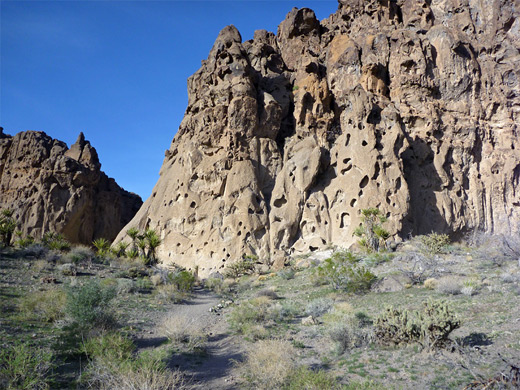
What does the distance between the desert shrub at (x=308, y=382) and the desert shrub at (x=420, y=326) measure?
2333 mm

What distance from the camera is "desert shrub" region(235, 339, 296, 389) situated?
19.4 ft

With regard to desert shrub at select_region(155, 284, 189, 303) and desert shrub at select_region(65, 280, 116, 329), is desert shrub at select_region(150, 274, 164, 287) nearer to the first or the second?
desert shrub at select_region(155, 284, 189, 303)

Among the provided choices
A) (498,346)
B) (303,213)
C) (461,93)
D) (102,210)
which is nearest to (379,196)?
(303,213)

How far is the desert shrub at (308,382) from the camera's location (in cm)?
549

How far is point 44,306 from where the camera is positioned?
9914 millimetres

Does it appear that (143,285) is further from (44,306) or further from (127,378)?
(127,378)

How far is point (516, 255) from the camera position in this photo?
15.3 metres

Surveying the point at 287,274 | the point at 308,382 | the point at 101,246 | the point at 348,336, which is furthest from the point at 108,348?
the point at 101,246

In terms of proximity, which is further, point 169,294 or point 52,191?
point 52,191

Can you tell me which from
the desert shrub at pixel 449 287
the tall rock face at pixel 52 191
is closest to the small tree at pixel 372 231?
the desert shrub at pixel 449 287

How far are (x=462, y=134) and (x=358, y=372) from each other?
94.7 feet

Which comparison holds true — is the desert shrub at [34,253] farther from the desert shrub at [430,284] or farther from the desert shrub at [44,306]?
the desert shrub at [430,284]

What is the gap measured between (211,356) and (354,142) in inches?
909

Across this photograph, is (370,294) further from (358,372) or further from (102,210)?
(102,210)
